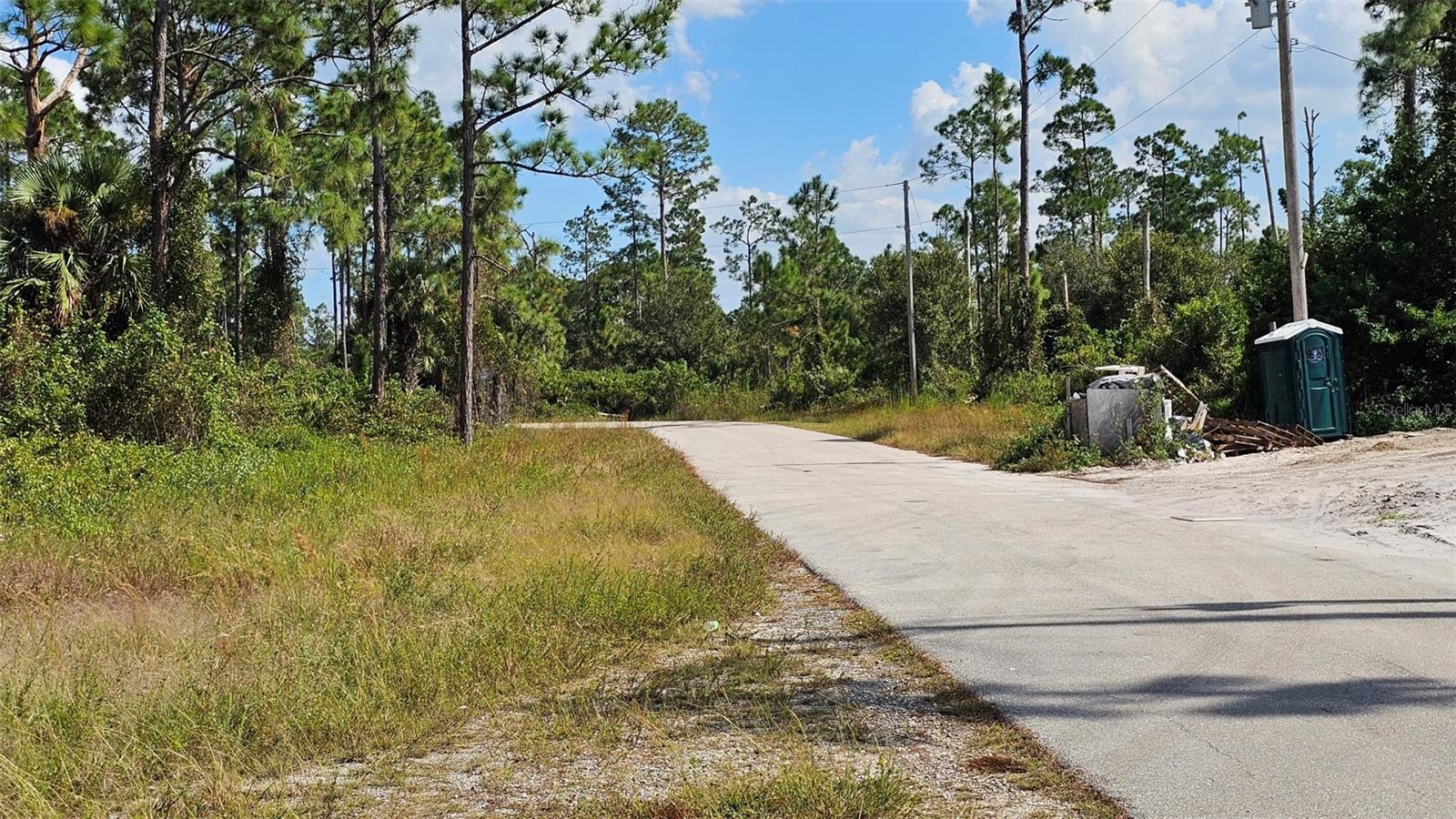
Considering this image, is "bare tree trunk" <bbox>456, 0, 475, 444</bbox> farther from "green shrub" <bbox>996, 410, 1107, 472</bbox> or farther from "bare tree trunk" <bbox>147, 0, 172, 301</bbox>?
"green shrub" <bbox>996, 410, 1107, 472</bbox>

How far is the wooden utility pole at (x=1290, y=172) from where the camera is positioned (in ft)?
60.9

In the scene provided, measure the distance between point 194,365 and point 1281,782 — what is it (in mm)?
16174

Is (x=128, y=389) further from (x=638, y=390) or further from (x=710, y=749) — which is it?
(x=638, y=390)

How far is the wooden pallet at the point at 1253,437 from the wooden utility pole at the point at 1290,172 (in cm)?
217

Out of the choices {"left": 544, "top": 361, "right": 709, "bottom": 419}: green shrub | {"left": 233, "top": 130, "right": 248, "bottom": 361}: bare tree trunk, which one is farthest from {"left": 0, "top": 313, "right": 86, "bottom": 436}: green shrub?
{"left": 544, "top": 361, "right": 709, "bottom": 419}: green shrub

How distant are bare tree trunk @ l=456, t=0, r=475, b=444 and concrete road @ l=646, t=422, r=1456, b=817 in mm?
11236

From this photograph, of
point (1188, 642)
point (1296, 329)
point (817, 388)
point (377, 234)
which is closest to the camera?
point (1188, 642)

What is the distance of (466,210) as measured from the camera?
69.9 ft

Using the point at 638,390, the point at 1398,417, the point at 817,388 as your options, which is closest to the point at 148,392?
the point at 1398,417

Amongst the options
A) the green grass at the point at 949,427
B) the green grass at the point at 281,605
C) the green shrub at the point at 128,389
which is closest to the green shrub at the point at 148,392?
the green shrub at the point at 128,389

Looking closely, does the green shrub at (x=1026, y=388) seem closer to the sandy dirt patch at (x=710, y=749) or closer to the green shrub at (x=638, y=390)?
the sandy dirt patch at (x=710, y=749)

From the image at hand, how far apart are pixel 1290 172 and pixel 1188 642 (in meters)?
15.9

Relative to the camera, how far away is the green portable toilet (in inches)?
698

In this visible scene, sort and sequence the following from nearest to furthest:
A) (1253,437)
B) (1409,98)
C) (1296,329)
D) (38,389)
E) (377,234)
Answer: (38,389) < (1253,437) < (1296,329) < (377,234) < (1409,98)
